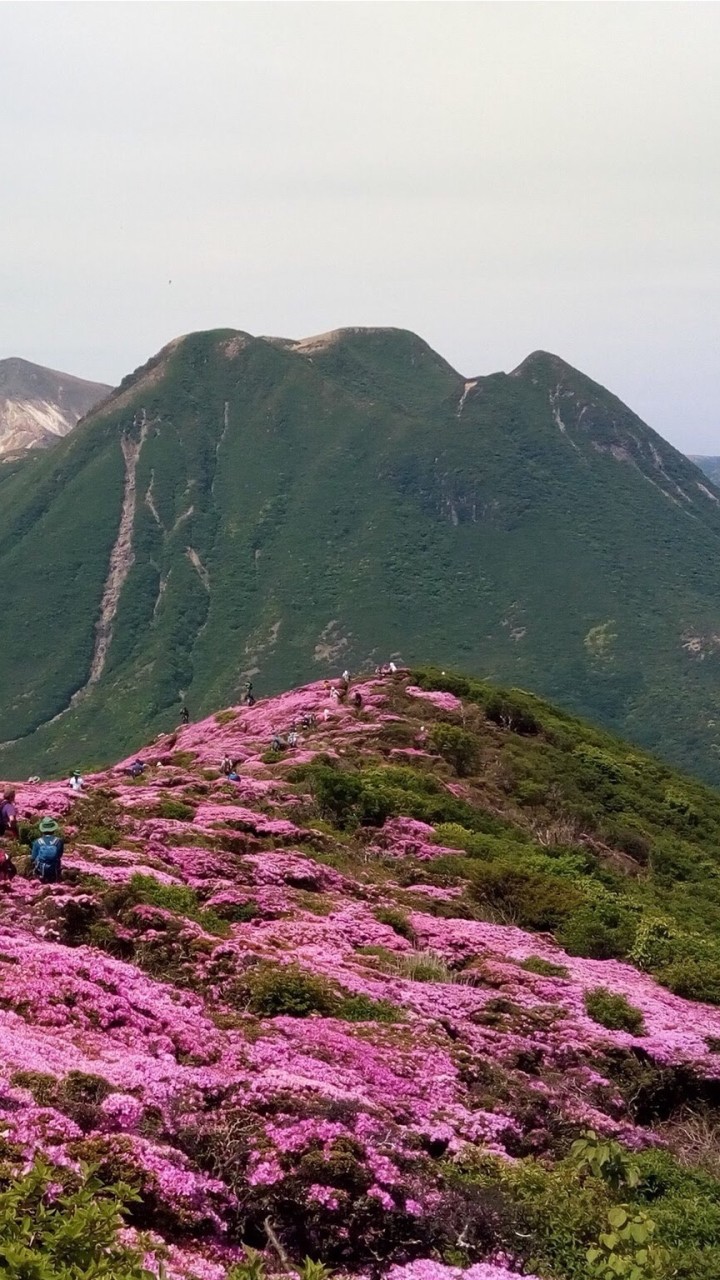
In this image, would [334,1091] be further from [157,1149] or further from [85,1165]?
[85,1165]

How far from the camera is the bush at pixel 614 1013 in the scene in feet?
58.0

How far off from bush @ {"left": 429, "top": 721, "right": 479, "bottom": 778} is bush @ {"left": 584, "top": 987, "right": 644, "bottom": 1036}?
62.0 feet

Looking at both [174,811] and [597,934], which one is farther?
[174,811]

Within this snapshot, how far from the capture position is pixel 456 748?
38.1 m

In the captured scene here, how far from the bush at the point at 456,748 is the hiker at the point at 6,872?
2151 centimetres

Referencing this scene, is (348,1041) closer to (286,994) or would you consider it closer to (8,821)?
(286,994)

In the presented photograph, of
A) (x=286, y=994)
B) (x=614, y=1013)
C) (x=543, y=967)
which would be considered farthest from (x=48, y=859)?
(x=614, y=1013)

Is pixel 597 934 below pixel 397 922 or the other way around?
below

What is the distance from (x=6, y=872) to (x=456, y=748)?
22518 millimetres

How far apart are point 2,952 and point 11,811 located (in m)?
7.20

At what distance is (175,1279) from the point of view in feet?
26.3

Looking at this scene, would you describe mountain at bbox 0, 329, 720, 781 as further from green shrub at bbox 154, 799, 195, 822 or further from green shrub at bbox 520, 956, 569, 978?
green shrub at bbox 520, 956, 569, 978

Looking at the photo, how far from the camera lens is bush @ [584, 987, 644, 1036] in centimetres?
1769

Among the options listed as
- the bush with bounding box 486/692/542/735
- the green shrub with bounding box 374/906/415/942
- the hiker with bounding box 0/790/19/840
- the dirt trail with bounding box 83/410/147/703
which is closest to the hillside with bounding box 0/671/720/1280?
the green shrub with bounding box 374/906/415/942
